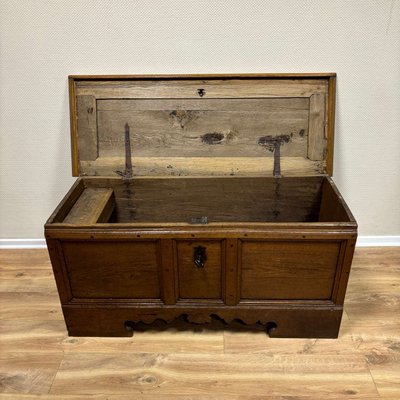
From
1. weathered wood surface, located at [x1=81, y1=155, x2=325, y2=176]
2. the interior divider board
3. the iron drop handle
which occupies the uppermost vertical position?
weathered wood surface, located at [x1=81, y1=155, x2=325, y2=176]

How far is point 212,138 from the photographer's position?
218 centimetres

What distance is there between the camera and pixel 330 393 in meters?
1.67

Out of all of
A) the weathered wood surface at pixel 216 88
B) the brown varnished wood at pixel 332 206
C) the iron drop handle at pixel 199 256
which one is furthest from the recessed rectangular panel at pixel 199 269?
the weathered wood surface at pixel 216 88

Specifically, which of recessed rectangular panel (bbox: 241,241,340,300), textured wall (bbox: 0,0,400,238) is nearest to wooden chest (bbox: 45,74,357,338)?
recessed rectangular panel (bbox: 241,241,340,300)

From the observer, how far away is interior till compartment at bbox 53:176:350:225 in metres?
2.19

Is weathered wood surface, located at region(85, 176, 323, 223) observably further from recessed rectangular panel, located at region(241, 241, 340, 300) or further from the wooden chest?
recessed rectangular panel, located at region(241, 241, 340, 300)

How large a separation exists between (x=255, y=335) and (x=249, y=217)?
1.91ft

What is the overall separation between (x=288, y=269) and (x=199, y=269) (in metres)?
0.33

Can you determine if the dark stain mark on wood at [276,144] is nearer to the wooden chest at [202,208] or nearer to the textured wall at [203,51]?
the wooden chest at [202,208]

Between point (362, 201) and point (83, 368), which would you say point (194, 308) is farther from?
point (362, 201)

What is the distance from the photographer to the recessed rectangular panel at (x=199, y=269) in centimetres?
177

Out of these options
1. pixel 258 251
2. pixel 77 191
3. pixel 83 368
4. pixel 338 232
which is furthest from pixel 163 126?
pixel 83 368

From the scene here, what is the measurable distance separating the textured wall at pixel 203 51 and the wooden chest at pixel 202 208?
11 centimetres

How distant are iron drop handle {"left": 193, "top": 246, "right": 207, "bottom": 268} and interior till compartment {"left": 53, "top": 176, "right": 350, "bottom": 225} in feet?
1.34
